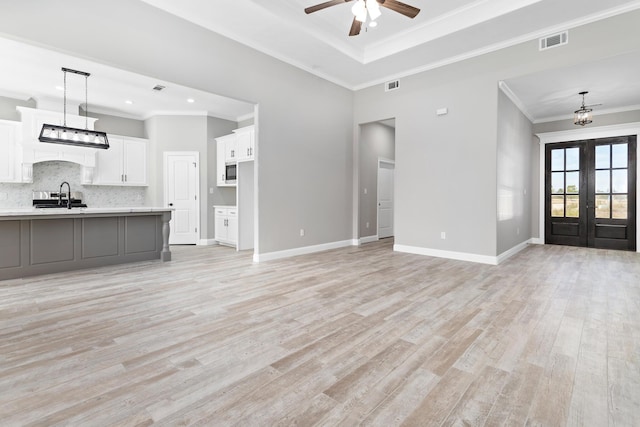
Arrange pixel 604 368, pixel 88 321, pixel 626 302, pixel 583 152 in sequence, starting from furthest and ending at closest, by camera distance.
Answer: pixel 583 152
pixel 626 302
pixel 88 321
pixel 604 368

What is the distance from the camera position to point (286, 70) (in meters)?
5.41

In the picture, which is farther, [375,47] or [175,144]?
[175,144]

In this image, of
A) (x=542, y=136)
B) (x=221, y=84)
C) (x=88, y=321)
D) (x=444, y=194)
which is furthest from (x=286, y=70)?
(x=542, y=136)

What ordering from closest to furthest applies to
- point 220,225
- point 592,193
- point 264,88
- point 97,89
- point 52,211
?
point 52,211 → point 264,88 → point 97,89 → point 592,193 → point 220,225

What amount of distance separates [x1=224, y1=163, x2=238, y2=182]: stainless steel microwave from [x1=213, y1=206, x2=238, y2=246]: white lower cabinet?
2.27ft

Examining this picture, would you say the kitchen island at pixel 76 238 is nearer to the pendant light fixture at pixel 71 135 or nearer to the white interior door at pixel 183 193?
the pendant light fixture at pixel 71 135

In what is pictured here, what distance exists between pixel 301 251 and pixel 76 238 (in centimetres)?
343

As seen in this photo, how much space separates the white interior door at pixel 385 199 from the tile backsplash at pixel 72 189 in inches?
230

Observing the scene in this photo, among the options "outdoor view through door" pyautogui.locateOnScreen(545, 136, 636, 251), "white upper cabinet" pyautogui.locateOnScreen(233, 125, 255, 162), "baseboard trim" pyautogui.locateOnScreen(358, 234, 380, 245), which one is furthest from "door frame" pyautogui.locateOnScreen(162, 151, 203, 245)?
"outdoor view through door" pyautogui.locateOnScreen(545, 136, 636, 251)

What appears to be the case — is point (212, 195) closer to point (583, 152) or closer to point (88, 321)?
point (88, 321)

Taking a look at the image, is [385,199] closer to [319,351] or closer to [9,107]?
[319,351]

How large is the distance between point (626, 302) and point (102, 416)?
177 inches

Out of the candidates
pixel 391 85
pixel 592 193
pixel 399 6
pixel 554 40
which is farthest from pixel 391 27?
pixel 592 193

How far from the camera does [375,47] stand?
5383 millimetres
